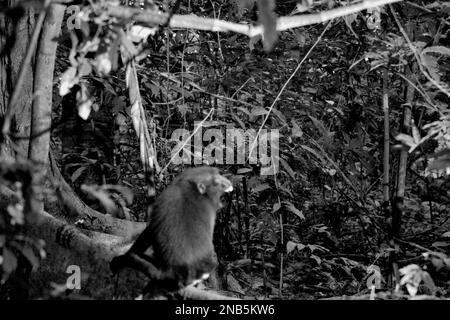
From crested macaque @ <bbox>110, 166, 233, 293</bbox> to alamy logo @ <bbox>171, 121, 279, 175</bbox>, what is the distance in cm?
149

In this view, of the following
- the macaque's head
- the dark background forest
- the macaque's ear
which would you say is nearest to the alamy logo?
the dark background forest

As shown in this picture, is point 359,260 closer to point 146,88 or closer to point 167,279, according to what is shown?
point 146,88

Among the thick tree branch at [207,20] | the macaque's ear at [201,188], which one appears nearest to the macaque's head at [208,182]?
the macaque's ear at [201,188]

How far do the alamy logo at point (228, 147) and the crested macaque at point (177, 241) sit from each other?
1487mm

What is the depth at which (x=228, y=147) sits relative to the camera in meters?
4.83

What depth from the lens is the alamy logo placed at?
4.26 metres

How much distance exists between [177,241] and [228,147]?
2335 mm

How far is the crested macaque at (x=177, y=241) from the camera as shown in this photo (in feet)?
8.18

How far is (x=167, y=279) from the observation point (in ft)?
8.00

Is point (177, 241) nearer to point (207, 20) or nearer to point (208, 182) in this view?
point (208, 182)

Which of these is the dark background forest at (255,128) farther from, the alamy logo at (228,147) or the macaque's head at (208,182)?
the macaque's head at (208,182)

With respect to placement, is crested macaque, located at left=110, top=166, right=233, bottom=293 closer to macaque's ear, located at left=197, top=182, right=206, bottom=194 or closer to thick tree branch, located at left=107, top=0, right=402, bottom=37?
macaque's ear, located at left=197, top=182, right=206, bottom=194
